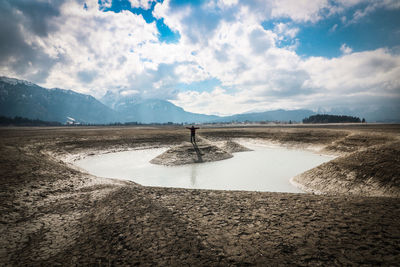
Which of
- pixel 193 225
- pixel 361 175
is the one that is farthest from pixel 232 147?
pixel 193 225

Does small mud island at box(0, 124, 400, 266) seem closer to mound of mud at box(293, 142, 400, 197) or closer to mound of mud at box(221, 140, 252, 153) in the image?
mound of mud at box(293, 142, 400, 197)

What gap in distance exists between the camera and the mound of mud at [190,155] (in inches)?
997

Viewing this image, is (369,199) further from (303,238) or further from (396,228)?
(303,238)

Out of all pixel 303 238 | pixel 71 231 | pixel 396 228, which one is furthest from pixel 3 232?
pixel 396 228

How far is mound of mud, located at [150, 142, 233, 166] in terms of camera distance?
997 inches

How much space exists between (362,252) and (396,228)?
221 cm

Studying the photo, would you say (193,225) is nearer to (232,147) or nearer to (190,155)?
(190,155)

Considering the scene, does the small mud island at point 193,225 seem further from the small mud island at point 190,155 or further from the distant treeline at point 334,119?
the distant treeline at point 334,119

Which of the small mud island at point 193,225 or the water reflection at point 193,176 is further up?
the small mud island at point 193,225

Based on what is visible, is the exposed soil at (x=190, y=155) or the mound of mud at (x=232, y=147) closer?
the exposed soil at (x=190, y=155)

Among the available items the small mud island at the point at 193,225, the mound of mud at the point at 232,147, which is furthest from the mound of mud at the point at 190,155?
the small mud island at the point at 193,225

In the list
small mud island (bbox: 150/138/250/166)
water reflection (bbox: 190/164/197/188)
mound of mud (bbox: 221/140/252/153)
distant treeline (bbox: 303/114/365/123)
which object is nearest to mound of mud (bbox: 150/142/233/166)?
small mud island (bbox: 150/138/250/166)

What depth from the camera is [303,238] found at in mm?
5527

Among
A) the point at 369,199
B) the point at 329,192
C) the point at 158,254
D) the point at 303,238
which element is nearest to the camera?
the point at 158,254
